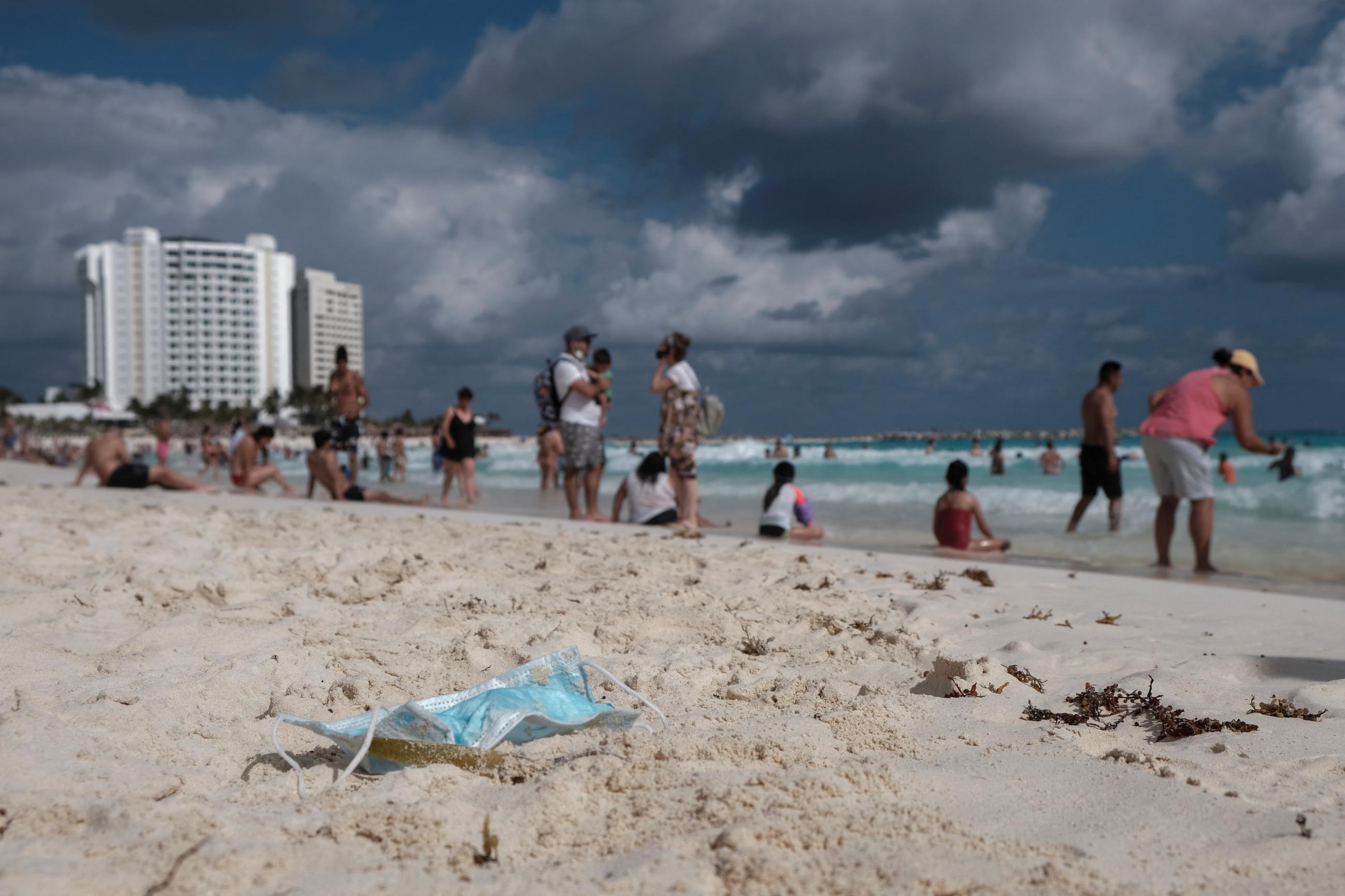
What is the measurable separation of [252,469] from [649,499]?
6701 mm

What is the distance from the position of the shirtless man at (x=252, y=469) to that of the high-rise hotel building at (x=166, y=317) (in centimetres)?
11710

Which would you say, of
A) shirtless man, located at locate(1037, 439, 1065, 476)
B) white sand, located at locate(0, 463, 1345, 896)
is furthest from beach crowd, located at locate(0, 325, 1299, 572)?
shirtless man, located at locate(1037, 439, 1065, 476)

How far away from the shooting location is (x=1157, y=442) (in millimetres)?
6176

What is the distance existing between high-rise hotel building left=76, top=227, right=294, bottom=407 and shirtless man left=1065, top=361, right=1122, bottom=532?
12479 cm

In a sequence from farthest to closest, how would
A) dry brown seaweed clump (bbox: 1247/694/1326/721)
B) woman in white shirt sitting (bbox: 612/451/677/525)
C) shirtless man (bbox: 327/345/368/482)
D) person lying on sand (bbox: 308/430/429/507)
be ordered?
shirtless man (bbox: 327/345/368/482) → person lying on sand (bbox: 308/430/429/507) → woman in white shirt sitting (bbox: 612/451/677/525) → dry brown seaweed clump (bbox: 1247/694/1326/721)

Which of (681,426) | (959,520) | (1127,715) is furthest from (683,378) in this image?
(1127,715)

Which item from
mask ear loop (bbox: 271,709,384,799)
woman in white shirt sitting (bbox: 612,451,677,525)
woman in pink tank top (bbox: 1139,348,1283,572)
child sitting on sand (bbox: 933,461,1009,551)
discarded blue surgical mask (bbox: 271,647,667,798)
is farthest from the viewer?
woman in white shirt sitting (bbox: 612,451,677,525)

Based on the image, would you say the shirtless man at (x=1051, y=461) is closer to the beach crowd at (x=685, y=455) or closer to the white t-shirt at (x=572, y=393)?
the beach crowd at (x=685, y=455)

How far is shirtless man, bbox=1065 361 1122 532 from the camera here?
8242 millimetres

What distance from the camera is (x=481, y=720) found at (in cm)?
215

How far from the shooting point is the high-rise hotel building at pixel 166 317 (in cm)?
11575

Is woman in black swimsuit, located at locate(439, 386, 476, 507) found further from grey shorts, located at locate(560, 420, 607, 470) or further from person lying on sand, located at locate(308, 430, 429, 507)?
grey shorts, located at locate(560, 420, 607, 470)

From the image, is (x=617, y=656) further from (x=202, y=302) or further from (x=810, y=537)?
(x=202, y=302)

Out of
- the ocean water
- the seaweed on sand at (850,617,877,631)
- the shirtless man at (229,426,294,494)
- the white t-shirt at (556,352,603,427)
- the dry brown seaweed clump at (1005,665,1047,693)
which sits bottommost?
the ocean water
